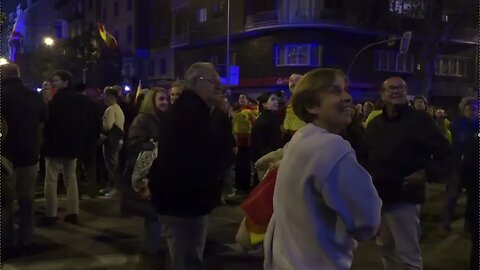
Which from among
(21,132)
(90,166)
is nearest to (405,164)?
(21,132)

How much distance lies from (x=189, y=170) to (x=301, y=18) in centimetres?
3147

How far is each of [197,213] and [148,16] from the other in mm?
50574

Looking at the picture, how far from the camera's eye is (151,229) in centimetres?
628

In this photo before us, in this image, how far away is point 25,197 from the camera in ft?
20.6

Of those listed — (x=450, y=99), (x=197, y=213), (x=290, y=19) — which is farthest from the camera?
(x=450, y=99)

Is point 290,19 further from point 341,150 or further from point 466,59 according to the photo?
point 341,150

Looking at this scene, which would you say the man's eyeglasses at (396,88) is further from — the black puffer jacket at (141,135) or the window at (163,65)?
the window at (163,65)

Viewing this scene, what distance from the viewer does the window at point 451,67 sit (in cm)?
4116

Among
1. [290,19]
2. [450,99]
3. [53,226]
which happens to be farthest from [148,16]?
[53,226]

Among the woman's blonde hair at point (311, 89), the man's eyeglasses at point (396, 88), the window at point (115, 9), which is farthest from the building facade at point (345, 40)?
the woman's blonde hair at point (311, 89)

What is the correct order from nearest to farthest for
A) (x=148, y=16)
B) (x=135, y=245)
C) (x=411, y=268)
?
1. (x=411, y=268)
2. (x=135, y=245)
3. (x=148, y=16)

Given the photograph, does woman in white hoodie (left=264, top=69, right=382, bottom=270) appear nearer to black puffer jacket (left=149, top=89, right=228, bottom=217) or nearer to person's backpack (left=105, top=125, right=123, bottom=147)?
black puffer jacket (left=149, top=89, right=228, bottom=217)

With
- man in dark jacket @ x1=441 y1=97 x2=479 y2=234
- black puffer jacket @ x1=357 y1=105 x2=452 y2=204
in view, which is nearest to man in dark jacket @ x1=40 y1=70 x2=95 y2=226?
black puffer jacket @ x1=357 y1=105 x2=452 y2=204

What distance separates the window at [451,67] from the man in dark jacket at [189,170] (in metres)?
39.6
